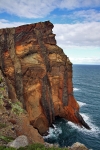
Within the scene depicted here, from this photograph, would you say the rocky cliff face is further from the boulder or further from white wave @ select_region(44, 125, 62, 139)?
the boulder

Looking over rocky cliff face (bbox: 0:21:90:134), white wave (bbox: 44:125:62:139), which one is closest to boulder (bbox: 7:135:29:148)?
rocky cliff face (bbox: 0:21:90:134)

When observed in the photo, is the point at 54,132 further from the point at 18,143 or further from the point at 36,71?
the point at 18,143

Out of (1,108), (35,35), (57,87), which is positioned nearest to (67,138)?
(57,87)

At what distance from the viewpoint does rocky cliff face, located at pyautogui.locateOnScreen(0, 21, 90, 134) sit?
46812 mm

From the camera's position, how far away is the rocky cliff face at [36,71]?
46812 millimetres

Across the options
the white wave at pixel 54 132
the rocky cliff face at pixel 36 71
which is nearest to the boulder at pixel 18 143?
the rocky cliff face at pixel 36 71

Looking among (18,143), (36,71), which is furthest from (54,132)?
(18,143)

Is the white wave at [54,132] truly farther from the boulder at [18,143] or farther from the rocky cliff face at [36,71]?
the boulder at [18,143]

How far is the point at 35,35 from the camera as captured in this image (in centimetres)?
5047

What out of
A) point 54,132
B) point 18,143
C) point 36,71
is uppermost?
point 36,71

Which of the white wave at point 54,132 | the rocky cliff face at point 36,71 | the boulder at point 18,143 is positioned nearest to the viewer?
the boulder at point 18,143

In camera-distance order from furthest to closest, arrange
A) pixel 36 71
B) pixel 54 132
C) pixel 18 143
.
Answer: pixel 54 132, pixel 36 71, pixel 18 143

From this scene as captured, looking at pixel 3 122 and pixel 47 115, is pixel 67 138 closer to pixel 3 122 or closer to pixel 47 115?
pixel 47 115

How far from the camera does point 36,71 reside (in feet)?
160
